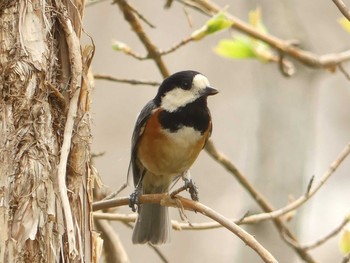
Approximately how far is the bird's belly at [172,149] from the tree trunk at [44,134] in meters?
0.90

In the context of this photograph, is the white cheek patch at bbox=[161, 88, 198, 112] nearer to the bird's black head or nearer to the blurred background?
the bird's black head

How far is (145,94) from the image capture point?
618 centimetres

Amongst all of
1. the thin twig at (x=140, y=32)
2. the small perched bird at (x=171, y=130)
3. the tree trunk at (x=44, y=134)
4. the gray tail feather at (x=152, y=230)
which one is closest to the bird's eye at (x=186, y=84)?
the small perched bird at (x=171, y=130)

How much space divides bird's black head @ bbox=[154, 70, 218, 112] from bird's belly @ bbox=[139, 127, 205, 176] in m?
0.10

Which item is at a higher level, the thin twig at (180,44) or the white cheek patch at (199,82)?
the thin twig at (180,44)

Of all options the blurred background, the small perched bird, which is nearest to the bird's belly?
the small perched bird

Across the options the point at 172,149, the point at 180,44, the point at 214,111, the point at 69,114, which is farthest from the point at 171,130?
the point at 214,111

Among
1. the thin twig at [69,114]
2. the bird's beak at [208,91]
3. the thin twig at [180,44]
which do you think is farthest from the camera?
the bird's beak at [208,91]

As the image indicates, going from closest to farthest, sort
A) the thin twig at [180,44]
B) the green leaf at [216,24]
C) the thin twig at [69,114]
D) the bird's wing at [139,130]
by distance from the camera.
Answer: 1. the thin twig at [69,114]
2. the green leaf at [216,24]
3. the thin twig at [180,44]
4. the bird's wing at [139,130]

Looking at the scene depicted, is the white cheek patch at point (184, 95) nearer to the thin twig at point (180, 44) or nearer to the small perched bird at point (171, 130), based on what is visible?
the small perched bird at point (171, 130)

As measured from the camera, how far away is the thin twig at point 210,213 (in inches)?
66.2

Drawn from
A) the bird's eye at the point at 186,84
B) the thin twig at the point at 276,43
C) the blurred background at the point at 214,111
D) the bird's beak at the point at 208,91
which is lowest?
the blurred background at the point at 214,111

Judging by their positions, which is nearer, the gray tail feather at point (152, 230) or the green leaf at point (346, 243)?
the green leaf at point (346, 243)

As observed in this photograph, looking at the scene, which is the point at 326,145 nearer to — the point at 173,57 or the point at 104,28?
the point at 173,57
